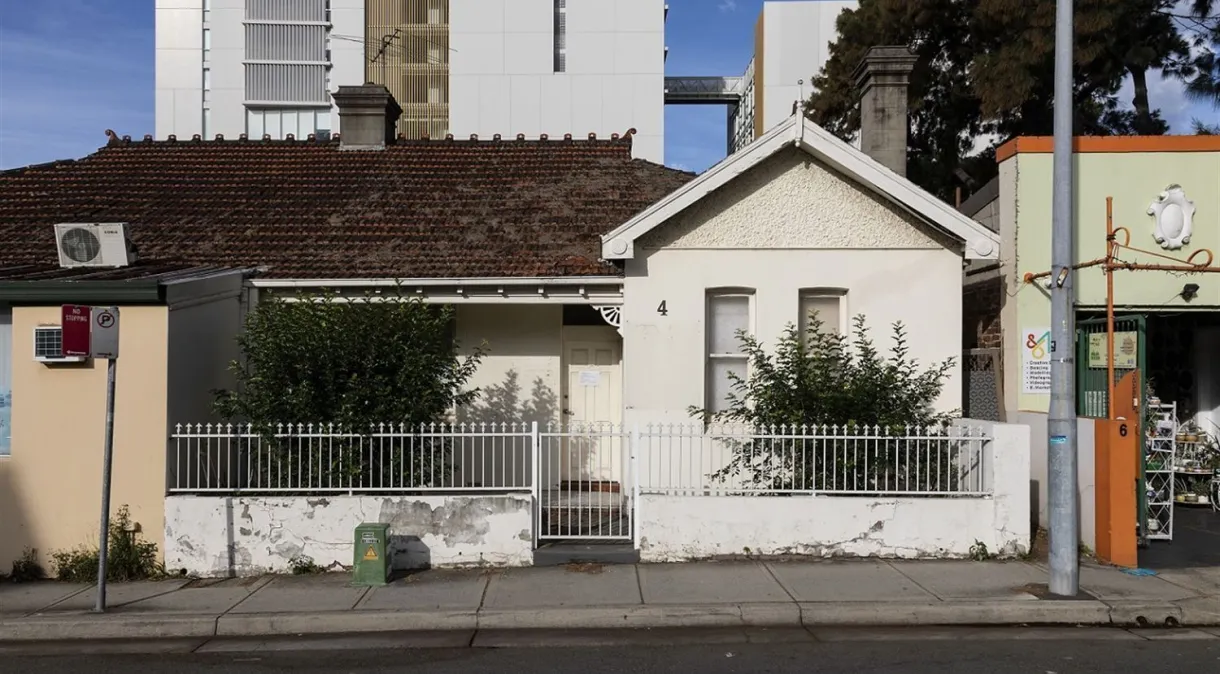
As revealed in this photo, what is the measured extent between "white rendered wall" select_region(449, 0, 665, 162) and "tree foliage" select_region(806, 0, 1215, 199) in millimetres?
21575

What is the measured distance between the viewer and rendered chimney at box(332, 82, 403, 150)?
1491 cm

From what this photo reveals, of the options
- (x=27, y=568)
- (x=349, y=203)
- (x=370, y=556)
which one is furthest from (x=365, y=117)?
(x=370, y=556)

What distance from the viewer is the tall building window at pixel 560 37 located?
46250 millimetres

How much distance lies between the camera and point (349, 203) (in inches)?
516

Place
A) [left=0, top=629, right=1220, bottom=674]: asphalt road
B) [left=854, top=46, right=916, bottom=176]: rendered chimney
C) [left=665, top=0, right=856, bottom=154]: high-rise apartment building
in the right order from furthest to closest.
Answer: [left=665, top=0, right=856, bottom=154]: high-rise apartment building < [left=854, top=46, right=916, bottom=176]: rendered chimney < [left=0, top=629, right=1220, bottom=674]: asphalt road

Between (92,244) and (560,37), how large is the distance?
1508 inches

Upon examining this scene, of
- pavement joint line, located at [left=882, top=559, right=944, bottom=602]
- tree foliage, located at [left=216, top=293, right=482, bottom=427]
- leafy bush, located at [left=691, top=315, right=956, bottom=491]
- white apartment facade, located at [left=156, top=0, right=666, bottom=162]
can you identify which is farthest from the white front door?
white apartment facade, located at [left=156, top=0, right=666, bottom=162]

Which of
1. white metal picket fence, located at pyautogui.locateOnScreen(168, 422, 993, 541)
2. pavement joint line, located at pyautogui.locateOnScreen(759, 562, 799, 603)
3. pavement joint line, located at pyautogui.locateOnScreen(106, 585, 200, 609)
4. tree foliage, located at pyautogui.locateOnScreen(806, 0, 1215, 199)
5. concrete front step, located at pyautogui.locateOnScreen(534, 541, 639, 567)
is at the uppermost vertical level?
tree foliage, located at pyautogui.locateOnScreen(806, 0, 1215, 199)

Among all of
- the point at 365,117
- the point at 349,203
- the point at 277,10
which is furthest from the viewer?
the point at 277,10

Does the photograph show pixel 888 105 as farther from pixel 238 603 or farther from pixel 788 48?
pixel 788 48

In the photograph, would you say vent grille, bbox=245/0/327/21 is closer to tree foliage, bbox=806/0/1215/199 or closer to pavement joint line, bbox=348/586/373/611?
tree foliage, bbox=806/0/1215/199

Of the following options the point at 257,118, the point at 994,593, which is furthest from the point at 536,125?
the point at 994,593

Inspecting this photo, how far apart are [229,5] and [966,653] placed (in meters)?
48.7

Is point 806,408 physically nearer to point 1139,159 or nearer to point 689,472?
point 689,472
